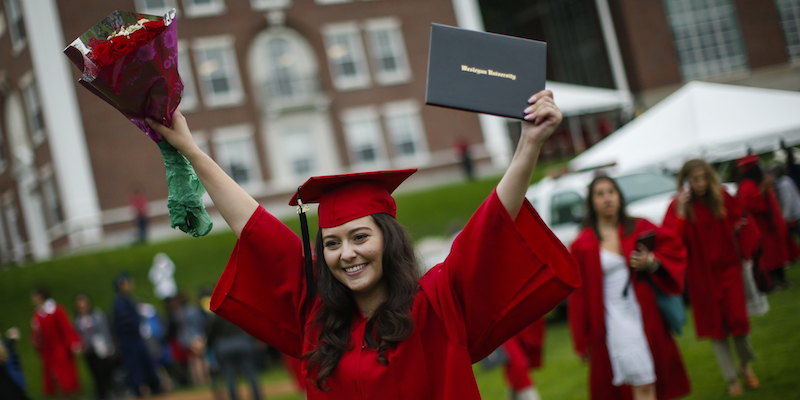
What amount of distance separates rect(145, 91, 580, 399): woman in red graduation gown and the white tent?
31.8 feet

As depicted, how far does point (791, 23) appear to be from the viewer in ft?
63.7

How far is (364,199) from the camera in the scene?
8.49 feet

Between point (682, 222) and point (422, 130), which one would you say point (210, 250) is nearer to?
point (422, 130)

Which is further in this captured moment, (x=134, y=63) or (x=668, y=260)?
(x=668, y=260)

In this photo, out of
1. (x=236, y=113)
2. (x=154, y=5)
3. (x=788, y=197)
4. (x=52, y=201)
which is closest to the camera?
(x=788, y=197)

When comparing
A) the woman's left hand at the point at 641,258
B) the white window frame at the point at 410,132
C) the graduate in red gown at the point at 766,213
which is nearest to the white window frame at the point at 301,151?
the white window frame at the point at 410,132

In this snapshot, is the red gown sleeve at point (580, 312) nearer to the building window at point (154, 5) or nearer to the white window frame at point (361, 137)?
the white window frame at point (361, 137)

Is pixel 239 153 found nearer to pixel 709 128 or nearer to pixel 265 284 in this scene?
pixel 709 128

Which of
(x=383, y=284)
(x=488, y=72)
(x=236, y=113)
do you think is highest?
(x=236, y=113)

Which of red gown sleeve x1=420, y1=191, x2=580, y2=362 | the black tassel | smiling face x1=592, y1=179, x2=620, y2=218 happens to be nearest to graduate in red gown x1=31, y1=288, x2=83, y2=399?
smiling face x1=592, y1=179, x2=620, y2=218

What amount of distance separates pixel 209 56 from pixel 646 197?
20994mm

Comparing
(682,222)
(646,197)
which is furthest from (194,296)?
(682,222)

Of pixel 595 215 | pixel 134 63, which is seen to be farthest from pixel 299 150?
pixel 134 63

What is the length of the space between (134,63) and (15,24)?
27.9 meters
